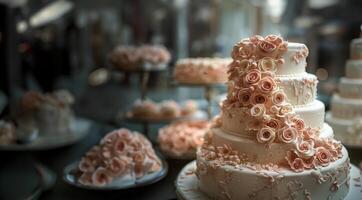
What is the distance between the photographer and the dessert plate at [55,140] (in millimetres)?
3983

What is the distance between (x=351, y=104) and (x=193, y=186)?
1.70 metres

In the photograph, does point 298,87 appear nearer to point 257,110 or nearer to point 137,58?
point 257,110

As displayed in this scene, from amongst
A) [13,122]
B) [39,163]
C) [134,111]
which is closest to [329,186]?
[134,111]

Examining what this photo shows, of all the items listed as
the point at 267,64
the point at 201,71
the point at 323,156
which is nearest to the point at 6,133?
the point at 201,71

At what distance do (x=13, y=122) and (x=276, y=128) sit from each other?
3293mm

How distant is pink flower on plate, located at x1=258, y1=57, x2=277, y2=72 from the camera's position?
2.16 metres

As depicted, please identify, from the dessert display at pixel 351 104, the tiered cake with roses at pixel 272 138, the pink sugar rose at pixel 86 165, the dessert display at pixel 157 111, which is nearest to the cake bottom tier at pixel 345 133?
the dessert display at pixel 351 104

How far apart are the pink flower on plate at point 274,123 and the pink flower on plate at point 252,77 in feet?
0.72

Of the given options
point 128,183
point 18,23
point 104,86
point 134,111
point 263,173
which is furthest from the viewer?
point 104,86

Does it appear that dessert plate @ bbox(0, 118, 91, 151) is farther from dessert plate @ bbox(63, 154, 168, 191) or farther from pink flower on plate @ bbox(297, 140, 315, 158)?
pink flower on plate @ bbox(297, 140, 315, 158)

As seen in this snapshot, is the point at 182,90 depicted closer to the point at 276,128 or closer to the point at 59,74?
the point at 59,74

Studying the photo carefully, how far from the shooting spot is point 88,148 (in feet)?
14.8

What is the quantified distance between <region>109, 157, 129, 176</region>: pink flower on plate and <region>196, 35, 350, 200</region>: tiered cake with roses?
2.27 ft

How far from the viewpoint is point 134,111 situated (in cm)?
436
